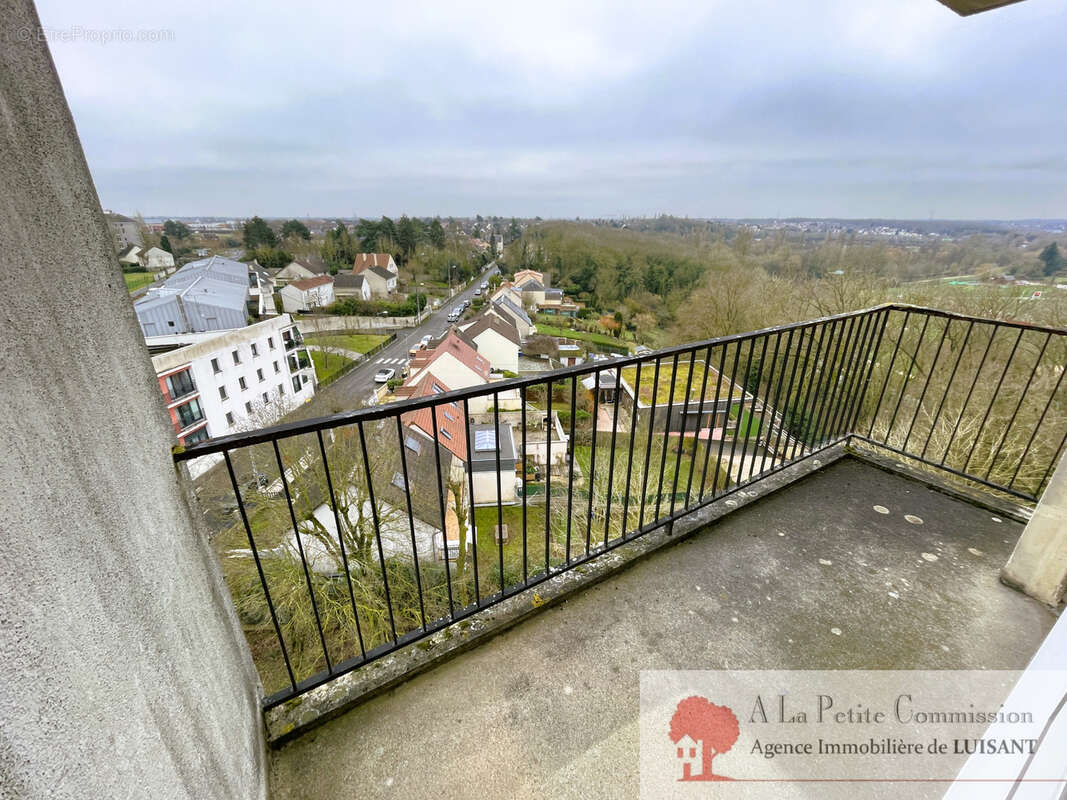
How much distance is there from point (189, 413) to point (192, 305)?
6.62 metres

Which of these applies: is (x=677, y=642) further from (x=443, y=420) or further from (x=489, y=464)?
(x=489, y=464)

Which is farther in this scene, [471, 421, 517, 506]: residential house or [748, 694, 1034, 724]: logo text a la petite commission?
[471, 421, 517, 506]: residential house

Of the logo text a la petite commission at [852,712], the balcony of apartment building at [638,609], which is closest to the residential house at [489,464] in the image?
the balcony of apartment building at [638,609]

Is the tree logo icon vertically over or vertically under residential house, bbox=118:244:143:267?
under

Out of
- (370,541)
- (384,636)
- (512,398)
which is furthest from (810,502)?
(512,398)

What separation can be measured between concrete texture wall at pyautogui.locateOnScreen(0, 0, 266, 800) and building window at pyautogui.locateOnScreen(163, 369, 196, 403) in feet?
45.5

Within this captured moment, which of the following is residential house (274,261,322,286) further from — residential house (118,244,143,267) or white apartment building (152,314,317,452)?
white apartment building (152,314,317,452)

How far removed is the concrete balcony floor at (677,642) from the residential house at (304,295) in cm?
3571

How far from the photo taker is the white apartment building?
41.3 ft

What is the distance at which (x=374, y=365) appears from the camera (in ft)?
84.6

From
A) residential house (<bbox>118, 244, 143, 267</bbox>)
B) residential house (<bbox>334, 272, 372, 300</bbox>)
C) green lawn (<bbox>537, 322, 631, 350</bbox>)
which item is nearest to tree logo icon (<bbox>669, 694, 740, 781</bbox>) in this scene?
residential house (<bbox>118, 244, 143, 267</bbox>)

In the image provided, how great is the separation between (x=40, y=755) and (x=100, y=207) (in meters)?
0.92

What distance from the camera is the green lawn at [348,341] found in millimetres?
28195

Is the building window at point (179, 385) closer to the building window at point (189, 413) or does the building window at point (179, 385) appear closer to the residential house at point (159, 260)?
the building window at point (189, 413)
